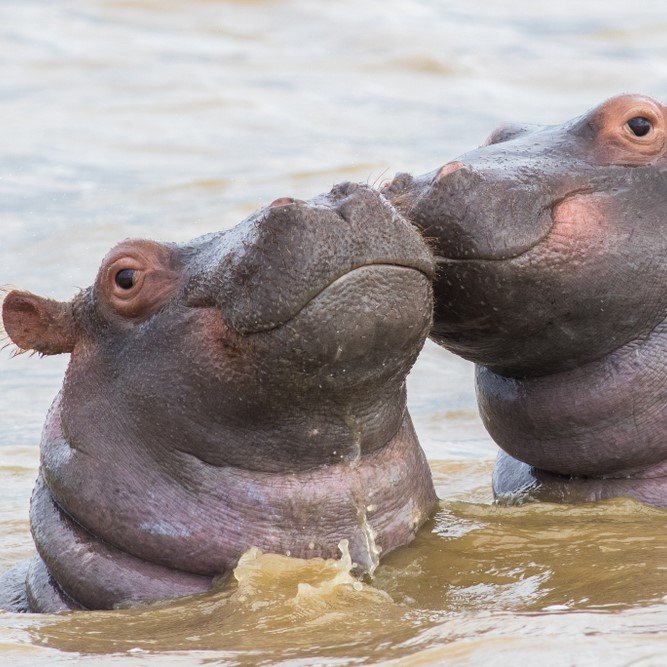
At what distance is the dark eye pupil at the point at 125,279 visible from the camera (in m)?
6.04

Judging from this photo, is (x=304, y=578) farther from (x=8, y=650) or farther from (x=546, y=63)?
(x=546, y=63)

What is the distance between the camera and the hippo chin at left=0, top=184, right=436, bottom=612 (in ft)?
18.2

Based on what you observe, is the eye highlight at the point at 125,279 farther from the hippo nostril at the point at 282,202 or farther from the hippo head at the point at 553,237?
the hippo head at the point at 553,237

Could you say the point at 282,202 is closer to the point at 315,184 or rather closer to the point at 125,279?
the point at 125,279

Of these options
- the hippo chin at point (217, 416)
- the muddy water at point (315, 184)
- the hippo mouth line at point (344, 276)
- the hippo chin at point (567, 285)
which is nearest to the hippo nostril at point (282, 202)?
the hippo chin at point (217, 416)

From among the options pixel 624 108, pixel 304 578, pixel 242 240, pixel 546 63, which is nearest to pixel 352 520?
pixel 304 578

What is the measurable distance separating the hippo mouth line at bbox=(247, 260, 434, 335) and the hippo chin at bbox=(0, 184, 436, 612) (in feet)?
0.03

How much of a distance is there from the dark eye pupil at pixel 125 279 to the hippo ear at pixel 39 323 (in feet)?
1.26

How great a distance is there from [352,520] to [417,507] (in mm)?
407

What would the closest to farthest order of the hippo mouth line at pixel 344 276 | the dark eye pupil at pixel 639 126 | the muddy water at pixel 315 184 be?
the muddy water at pixel 315 184 → the hippo mouth line at pixel 344 276 → the dark eye pupil at pixel 639 126

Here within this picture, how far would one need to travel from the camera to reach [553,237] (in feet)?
20.0

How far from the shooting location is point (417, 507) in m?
6.37

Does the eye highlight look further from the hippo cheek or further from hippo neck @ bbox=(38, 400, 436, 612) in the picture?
the hippo cheek

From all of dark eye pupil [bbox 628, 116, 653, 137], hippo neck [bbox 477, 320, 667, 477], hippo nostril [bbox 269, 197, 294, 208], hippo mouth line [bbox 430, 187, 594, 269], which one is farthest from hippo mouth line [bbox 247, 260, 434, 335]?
dark eye pupil [bbox 628, 116, 653, 137]
